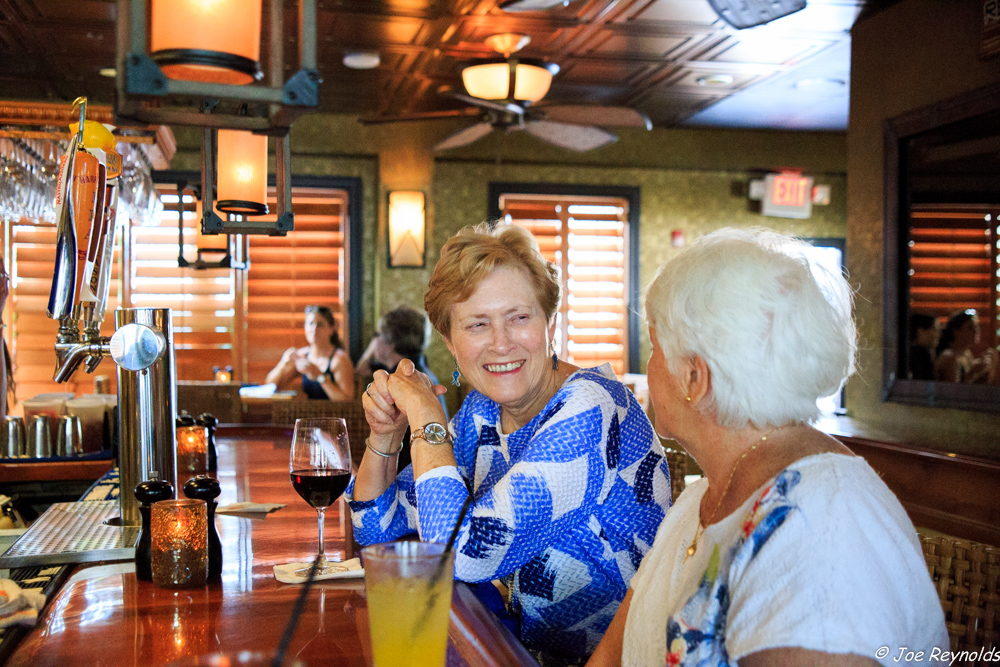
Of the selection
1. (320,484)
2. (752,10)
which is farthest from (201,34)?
(752,10)

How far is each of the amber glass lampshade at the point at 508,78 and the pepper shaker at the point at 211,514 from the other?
140 inches

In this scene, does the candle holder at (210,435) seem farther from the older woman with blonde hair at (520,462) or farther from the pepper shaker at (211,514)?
the pepper shaker at (211,514)

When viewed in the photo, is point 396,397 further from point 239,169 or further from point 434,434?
point 239,169

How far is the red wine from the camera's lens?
1439 millimetres

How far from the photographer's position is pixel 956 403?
13.8ft

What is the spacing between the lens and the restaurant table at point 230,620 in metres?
0.99

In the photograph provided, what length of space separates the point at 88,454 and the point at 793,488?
2243mm

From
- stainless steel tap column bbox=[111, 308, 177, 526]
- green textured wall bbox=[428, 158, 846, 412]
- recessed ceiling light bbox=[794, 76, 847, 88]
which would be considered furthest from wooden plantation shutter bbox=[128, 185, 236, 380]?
stainless steel tap column bbox=[111, 308, 177, 526]

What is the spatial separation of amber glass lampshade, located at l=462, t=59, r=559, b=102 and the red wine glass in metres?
3.40

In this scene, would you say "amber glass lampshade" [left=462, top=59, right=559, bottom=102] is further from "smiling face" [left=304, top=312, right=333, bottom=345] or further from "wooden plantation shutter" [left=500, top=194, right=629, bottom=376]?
"wooden plantation shutter" [left=500, top=194, right=629, bottom=376]

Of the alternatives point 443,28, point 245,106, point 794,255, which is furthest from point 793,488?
point 443,28

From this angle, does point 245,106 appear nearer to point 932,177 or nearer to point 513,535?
point 513,535

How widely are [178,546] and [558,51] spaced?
4.94 meters

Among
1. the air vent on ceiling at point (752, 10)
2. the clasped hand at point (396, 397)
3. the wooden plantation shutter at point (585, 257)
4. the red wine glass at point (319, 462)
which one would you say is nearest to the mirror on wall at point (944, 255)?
the air vent on ceiling at point (752, 10)
